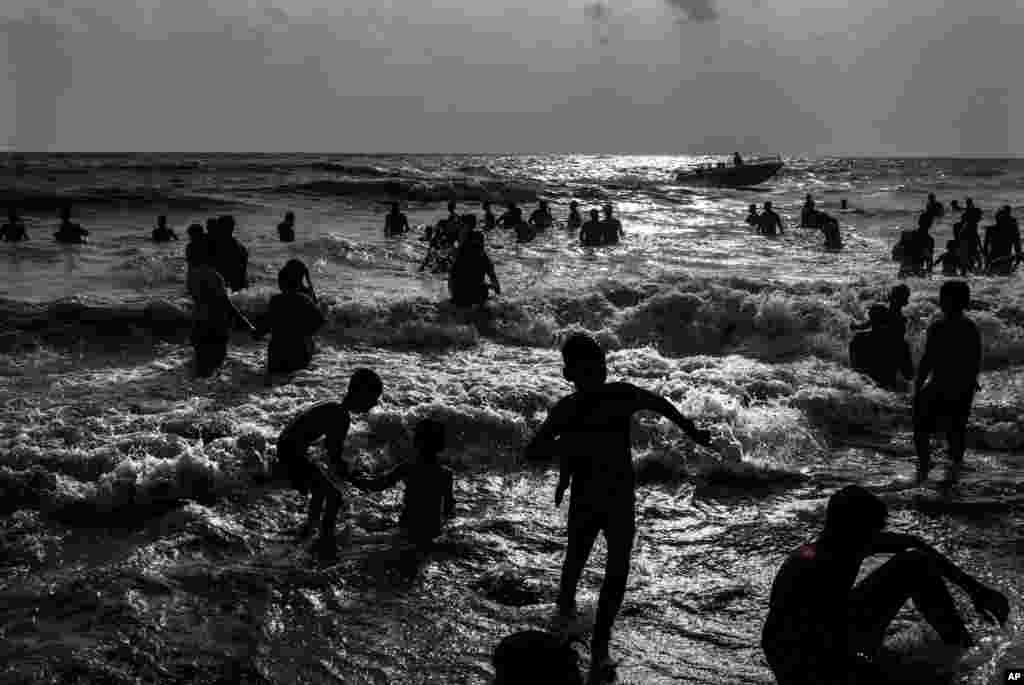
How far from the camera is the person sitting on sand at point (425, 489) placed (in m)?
5.80

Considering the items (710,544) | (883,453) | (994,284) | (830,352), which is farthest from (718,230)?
(710,544)

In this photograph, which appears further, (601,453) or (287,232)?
(287,232)

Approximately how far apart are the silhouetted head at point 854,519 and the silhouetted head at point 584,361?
4.51 ft

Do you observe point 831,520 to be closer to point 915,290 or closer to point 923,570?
point 923,570

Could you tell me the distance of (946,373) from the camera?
287 inches

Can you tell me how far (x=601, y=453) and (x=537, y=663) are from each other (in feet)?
8.69

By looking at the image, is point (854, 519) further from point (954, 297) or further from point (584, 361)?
point (954, 297)

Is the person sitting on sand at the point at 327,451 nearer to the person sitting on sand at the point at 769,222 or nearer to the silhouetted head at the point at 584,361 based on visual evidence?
the silhouetted head at the point at 584,361

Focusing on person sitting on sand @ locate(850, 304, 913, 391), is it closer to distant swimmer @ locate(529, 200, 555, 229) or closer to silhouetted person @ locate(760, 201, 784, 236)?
distant swimmer @ locate(529, 200, 555, 229)

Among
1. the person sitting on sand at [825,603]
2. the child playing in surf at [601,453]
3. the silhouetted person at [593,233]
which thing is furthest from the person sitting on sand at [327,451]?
the silhouetted person at [593,233]

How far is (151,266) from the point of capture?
56.2 ft

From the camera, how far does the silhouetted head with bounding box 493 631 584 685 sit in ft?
6.11

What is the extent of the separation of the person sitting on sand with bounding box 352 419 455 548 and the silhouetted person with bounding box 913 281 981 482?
12.9 ft

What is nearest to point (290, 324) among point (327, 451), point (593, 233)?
point (327, 451)
